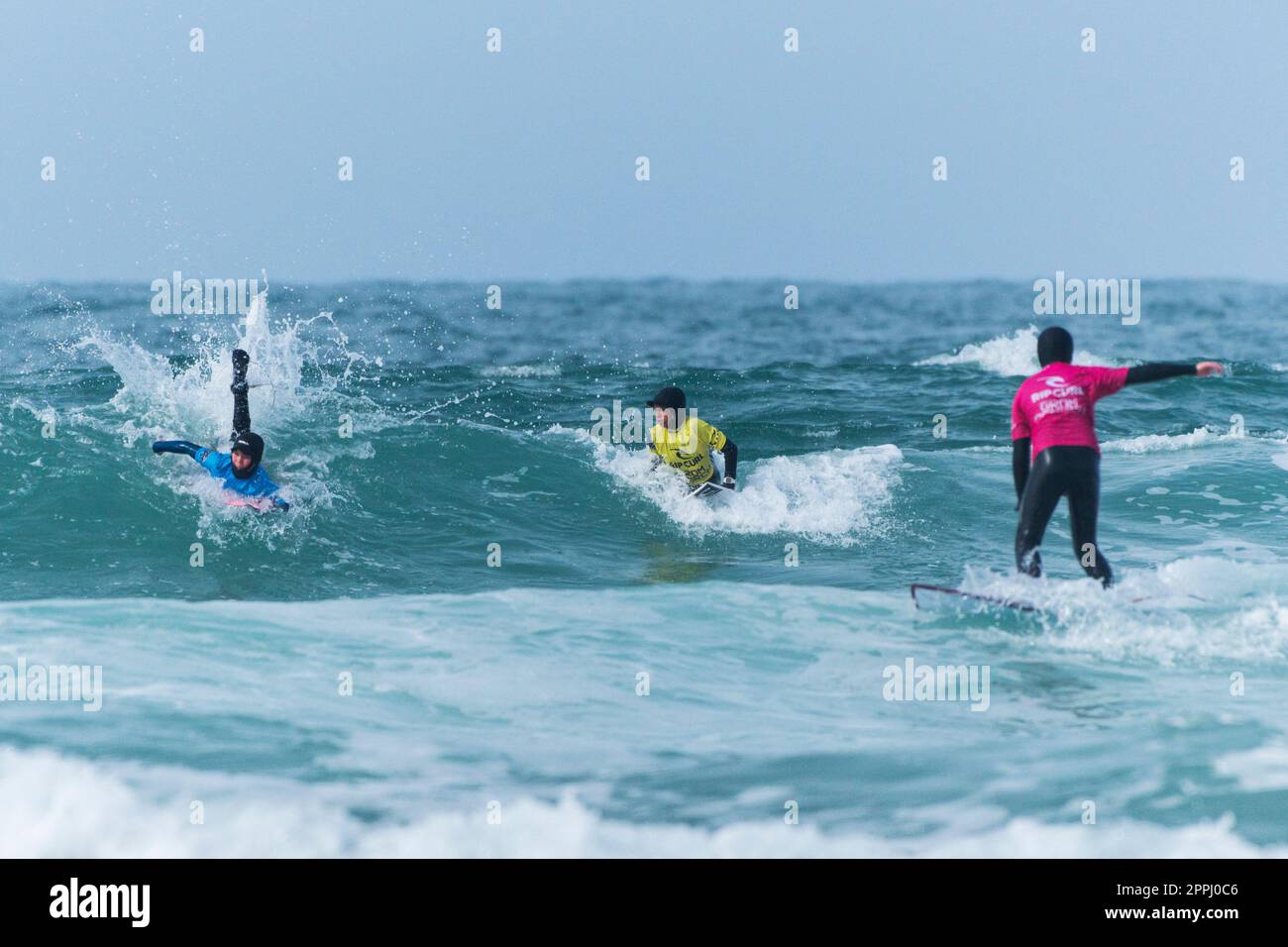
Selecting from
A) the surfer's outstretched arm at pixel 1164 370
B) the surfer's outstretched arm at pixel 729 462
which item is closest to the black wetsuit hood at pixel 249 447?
the surfer's outstretched arm at pixel 729 462

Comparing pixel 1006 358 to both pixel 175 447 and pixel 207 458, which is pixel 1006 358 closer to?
pixel 207 458

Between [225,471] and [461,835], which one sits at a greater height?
[225,471]

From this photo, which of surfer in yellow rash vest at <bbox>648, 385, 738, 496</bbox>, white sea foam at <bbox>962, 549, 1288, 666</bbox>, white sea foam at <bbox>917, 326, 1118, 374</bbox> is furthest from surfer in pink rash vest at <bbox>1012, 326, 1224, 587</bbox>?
white sea foam at <bbox>917, 326, 1118, 374</bbox>

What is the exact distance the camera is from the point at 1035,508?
29.5 feet

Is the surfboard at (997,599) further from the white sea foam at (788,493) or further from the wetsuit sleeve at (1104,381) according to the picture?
the white sea foam at (788,493)

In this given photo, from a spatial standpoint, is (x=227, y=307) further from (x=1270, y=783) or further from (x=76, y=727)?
(x=1270, y=783)

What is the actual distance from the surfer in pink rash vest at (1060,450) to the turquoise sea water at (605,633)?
348 mm

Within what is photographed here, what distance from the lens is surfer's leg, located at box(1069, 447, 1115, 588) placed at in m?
8.88

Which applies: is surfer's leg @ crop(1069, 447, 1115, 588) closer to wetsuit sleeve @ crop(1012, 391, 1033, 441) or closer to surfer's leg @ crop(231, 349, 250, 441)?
wetsuit sleeve @ crop(1012, 391, 1033, 441)

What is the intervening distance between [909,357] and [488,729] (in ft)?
80.4

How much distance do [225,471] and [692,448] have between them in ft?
15.5

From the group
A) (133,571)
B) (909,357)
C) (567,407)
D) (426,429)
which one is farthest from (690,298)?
(133,571)

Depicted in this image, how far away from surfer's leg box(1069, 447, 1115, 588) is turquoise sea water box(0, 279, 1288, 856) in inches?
12.3

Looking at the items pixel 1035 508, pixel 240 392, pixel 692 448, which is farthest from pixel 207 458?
pixel 1035 508
